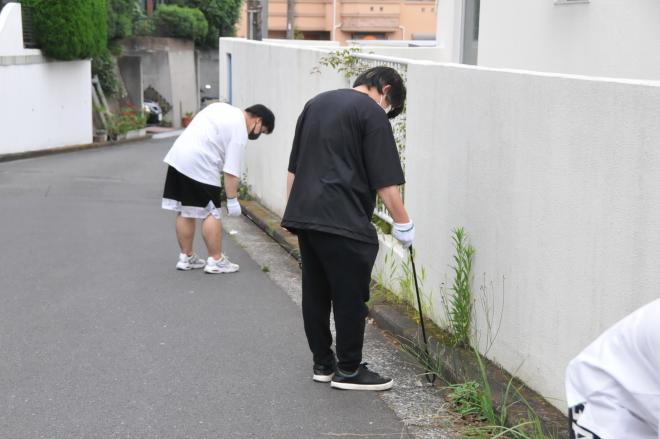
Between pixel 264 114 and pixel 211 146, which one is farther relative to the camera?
pixel 211 146

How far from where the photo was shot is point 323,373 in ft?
18.0

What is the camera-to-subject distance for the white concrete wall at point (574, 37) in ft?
24.8

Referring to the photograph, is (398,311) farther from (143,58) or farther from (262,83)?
(143,58)

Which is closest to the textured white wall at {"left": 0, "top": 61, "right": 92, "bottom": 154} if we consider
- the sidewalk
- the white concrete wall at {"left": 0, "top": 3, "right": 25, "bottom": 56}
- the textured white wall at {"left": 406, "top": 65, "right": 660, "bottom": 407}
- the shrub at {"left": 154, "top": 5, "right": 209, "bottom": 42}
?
the white concrete wall at {"left": 0, "top": 3, "right": 25, "bottom": 56}

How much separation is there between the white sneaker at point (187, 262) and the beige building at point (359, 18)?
37.6 meters

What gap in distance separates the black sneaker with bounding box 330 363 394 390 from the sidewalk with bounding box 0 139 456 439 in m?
0.05

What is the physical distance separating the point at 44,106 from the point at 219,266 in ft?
58.9

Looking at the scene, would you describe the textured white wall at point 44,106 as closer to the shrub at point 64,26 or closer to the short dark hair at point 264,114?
the shrub at point 64,26

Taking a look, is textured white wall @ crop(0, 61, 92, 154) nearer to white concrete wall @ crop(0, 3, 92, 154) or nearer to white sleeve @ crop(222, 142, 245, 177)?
white concrete wall @ crop(0, 3, 92, 154)

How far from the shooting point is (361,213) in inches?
203

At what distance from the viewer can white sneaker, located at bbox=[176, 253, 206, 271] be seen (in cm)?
845

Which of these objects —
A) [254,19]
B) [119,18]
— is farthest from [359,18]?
[254,19]

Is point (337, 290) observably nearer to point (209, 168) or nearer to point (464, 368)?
point (464, 368)

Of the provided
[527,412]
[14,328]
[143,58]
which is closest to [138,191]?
[14,328]
